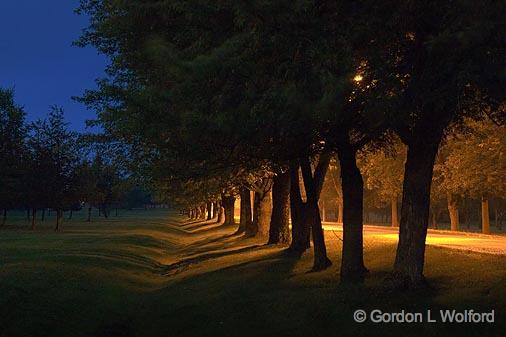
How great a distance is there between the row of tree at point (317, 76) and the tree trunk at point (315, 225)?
3.12 metres

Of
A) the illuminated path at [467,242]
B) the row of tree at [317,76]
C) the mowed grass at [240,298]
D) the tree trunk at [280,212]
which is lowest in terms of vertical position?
the mowed grass at [240,298]

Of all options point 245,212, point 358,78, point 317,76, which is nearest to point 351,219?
point 358,78

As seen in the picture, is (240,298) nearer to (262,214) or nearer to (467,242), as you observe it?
(467,242)

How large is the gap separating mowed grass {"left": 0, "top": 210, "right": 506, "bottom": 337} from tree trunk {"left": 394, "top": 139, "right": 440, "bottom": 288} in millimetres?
532

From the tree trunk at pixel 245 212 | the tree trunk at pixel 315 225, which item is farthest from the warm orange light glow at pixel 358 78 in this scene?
the tree trunk at pixel 245 212

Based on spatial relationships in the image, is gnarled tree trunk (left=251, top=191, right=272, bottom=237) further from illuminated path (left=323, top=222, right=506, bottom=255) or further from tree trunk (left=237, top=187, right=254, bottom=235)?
illuminated path (left=323, top=222, right=506, bottom=255)

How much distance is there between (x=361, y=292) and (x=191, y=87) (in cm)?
701

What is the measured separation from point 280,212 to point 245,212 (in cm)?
1254

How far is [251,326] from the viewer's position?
14.2 meters

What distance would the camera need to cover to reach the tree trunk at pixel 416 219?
48.8 ft

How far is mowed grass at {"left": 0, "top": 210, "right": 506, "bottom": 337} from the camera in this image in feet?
44.5

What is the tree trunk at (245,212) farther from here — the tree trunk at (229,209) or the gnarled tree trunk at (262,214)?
the tree trunk at (229,209)

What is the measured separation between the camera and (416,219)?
1491cm

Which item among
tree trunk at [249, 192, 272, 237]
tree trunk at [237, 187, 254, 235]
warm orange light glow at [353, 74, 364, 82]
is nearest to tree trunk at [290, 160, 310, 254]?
tree trunk at [249, 192, 272, 237]
